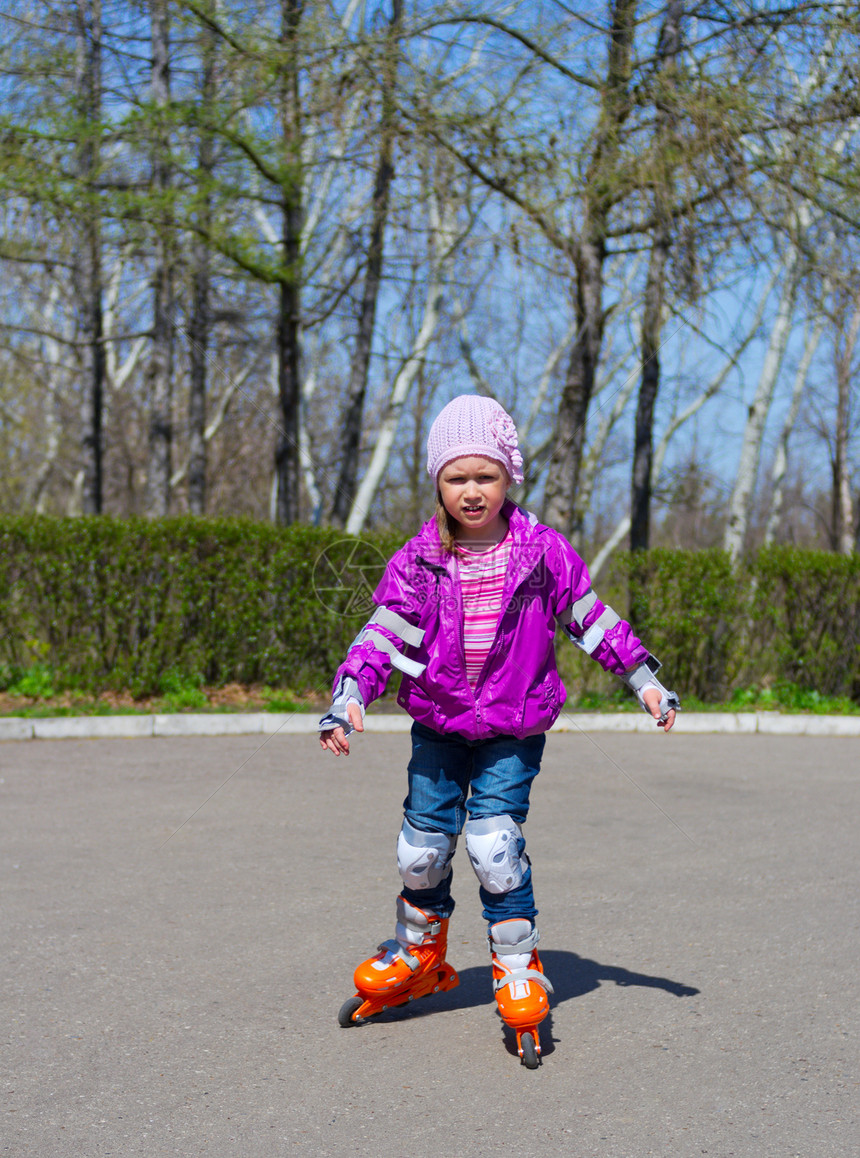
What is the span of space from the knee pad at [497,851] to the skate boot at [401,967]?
29 centimetres

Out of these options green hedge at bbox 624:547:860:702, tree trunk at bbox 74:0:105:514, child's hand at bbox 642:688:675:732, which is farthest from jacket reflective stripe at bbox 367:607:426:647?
tree trunk at bbox 74:0:105:514

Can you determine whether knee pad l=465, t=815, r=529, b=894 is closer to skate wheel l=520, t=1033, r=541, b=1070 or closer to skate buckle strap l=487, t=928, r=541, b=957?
→ skate buckle strap l=487, t=928, r=541, b=957

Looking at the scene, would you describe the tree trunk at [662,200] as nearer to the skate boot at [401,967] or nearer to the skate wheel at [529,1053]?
the skate boot at [401,967]

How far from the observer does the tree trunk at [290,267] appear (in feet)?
40.1

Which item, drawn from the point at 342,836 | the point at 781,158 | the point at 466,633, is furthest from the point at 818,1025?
the point at 781,158

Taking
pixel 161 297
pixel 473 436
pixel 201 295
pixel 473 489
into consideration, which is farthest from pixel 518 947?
pixel 201 295

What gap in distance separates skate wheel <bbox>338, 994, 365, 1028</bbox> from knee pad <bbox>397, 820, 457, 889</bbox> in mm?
378

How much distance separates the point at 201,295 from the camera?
19.9 m

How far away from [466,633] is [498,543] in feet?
0.94

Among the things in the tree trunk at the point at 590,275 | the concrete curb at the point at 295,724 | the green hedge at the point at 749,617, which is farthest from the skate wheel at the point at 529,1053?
the tree trunk at the point at 590,275

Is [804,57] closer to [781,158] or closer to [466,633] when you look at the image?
[781,158]

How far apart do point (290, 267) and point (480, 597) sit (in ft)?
40.8

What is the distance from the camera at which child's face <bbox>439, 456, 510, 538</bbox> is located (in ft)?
10.9

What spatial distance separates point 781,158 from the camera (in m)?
10.9
